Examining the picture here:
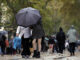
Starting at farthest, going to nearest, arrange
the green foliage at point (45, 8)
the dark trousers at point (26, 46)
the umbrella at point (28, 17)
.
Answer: the green foliage at point (45, 8) < the dark trousers at point (26, 46) < the umbrella at point (28, 17)

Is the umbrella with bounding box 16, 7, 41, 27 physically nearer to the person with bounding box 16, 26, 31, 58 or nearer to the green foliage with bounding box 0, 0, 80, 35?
the person with bounding box 16, 26, 31, 58

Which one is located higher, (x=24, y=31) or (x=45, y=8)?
(x=24, y=31)

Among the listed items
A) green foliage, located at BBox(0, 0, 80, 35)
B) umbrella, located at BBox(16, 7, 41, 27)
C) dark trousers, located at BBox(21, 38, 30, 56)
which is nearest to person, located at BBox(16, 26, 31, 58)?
dark trousers, located at BBox(21, 38, 30, 56)

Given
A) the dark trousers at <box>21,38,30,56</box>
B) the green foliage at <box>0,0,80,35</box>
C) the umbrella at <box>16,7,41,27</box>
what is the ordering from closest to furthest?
the umbrella at <box>16,7,41,27</box>
the dark trousers at <box>21,38,30,56</box>
the green foliage at <box>0,0,80,35</box>

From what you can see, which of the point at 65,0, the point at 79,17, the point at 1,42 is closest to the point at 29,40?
the point at 1,42

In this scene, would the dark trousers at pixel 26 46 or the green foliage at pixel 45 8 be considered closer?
the dark trousers at pixel 26 46

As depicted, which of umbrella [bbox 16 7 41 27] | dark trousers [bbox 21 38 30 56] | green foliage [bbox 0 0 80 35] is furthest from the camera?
green foliage [bbox 0 0 80 35]

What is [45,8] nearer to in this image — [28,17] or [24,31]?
[28,17]

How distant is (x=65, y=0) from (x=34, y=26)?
29.1m

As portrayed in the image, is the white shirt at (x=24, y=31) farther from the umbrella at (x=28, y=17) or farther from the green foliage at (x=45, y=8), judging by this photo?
the green foliage at (x=45, y=8)

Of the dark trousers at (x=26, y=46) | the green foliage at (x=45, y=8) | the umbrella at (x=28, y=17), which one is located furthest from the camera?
the green foliage at (x=45, y=8)

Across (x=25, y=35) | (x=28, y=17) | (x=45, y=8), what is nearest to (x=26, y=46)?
(x=25, y=35)

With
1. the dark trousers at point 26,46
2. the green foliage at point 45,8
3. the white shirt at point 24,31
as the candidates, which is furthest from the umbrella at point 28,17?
the green foliage at point 45,8

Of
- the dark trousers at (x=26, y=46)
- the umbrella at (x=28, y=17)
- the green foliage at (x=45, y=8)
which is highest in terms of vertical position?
the umbrella at (x=28, y=17)
